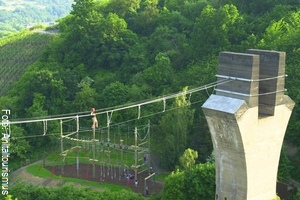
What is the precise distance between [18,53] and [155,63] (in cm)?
1620

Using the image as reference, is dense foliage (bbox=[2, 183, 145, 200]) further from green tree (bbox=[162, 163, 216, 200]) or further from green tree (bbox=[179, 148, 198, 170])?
green tree (bbox=[179, 148, 198, 170])

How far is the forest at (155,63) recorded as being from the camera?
26.1 m

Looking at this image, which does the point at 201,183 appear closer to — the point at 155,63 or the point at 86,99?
the point at 86,99

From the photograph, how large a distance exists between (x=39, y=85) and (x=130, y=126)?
7.76m

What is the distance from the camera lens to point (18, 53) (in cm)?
4534

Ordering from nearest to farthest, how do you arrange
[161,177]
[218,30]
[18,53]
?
[161,177], [218,30], [18,53]

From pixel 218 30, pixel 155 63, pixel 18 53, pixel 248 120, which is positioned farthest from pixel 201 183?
pixel 18 53

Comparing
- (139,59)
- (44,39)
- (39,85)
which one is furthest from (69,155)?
(44,39)

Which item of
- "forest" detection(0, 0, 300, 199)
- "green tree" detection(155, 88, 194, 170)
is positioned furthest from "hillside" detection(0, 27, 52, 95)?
"green tree" detection(155, 88, 194, 170)

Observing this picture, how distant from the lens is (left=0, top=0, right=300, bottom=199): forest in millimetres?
26094

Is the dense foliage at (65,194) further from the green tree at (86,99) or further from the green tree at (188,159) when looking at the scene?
the green tree at (86,99)

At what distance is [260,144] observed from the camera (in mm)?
15695

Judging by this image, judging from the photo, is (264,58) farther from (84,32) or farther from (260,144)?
(84,32)

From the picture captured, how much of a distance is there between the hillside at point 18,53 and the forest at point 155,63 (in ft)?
6.12
